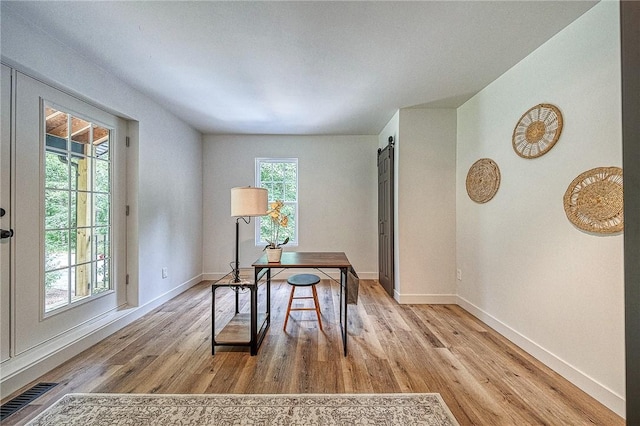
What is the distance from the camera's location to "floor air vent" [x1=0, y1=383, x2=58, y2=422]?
61.1 inches

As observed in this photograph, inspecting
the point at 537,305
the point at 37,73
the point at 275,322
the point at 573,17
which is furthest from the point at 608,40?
the point at 37,73

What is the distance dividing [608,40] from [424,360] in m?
2.47

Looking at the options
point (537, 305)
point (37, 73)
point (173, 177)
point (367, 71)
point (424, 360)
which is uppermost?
point (367, 71)

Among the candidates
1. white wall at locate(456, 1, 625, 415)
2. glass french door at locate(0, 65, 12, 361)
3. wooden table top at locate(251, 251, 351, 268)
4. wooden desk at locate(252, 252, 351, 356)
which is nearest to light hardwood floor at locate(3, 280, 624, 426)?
white wall at locate(456, 1, 625, 415)

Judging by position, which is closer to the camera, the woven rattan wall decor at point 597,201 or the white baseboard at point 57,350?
the woven rattan wall decor at point 597,201

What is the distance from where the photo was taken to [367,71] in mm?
2473

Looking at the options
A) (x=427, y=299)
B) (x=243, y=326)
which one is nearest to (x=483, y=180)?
(x=427, y=299)

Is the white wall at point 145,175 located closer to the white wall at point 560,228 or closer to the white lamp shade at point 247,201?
the white lamp shade at point 247,201

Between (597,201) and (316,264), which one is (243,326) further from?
(597,201)

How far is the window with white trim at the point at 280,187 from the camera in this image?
4.64 metres

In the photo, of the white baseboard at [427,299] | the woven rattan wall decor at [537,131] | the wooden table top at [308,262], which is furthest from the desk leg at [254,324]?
the woven rattan wall decor at [537,131]

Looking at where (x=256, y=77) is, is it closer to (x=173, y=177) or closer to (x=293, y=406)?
(x=173, y=177)

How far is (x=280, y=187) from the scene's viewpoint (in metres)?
4.67

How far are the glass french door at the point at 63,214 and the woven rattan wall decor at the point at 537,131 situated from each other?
3901 mm
